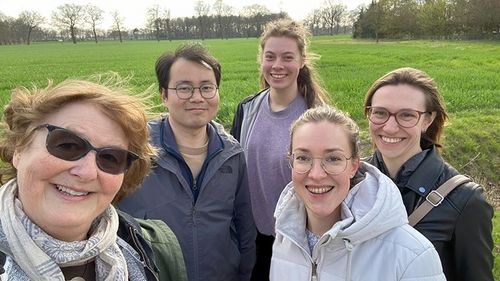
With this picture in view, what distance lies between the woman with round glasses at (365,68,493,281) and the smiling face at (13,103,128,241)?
61.9 inches

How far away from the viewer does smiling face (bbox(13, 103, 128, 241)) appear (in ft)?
4.96

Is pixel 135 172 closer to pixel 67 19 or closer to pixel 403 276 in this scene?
pixel 403 276

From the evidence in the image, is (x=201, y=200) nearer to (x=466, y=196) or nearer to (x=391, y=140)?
(x=391, y=140)

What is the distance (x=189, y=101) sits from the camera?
2715 millimetres

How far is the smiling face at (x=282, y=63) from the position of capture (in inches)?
137

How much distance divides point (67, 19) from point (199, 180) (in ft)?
381

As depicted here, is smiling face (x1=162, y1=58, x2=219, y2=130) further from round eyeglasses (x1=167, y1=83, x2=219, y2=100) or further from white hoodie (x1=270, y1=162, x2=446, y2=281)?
white hoodie (x1=270, y1=162, x2=446, y2=281)

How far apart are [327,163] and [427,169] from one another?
709 mm

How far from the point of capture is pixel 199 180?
264 cm

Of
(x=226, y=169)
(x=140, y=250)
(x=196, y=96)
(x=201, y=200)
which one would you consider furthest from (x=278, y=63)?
(x=140, y=250)

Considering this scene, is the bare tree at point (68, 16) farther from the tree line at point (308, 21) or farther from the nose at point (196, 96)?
the nose at point (196, 96)

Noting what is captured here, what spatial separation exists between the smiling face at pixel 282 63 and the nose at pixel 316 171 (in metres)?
1.56

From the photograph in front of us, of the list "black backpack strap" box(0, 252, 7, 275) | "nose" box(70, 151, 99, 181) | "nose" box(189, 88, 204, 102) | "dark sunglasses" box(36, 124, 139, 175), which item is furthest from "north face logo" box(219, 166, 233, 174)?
"black backpack strap" box(0, 252, 7, 275)

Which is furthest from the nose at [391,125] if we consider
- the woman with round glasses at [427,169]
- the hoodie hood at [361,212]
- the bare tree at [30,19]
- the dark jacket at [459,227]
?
the bare tree at [30,19]
